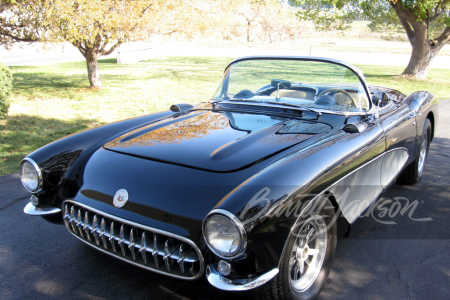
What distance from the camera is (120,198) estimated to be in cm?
226

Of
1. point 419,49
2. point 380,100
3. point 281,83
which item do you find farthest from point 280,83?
point 419,49

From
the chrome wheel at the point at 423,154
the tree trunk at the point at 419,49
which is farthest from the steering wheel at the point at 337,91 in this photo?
the tree trunk at the point at 419,49

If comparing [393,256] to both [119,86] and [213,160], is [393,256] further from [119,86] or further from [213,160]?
[119,86]

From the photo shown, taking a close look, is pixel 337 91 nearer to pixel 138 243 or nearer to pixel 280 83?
pixel 280 83

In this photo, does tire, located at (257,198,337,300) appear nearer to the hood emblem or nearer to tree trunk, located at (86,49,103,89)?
the hood emblem

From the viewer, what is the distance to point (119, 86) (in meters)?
11.7

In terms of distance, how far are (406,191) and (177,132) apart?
2766 millimetres

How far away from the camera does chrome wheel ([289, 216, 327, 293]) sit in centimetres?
228

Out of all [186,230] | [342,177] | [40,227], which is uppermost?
[342,177]

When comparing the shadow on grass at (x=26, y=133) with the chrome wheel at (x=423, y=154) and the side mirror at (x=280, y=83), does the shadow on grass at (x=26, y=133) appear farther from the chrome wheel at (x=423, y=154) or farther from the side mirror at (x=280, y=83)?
the chrome wheel at (x=423, y=154)

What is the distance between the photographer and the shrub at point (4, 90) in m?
7.12

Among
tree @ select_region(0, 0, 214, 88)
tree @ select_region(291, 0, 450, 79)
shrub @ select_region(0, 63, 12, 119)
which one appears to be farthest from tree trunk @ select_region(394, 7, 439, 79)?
shrub @ select_region(0, 63, 12, 119)

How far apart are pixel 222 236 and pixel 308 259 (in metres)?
0.84

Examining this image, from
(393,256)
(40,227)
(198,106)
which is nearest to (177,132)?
(198,106)
